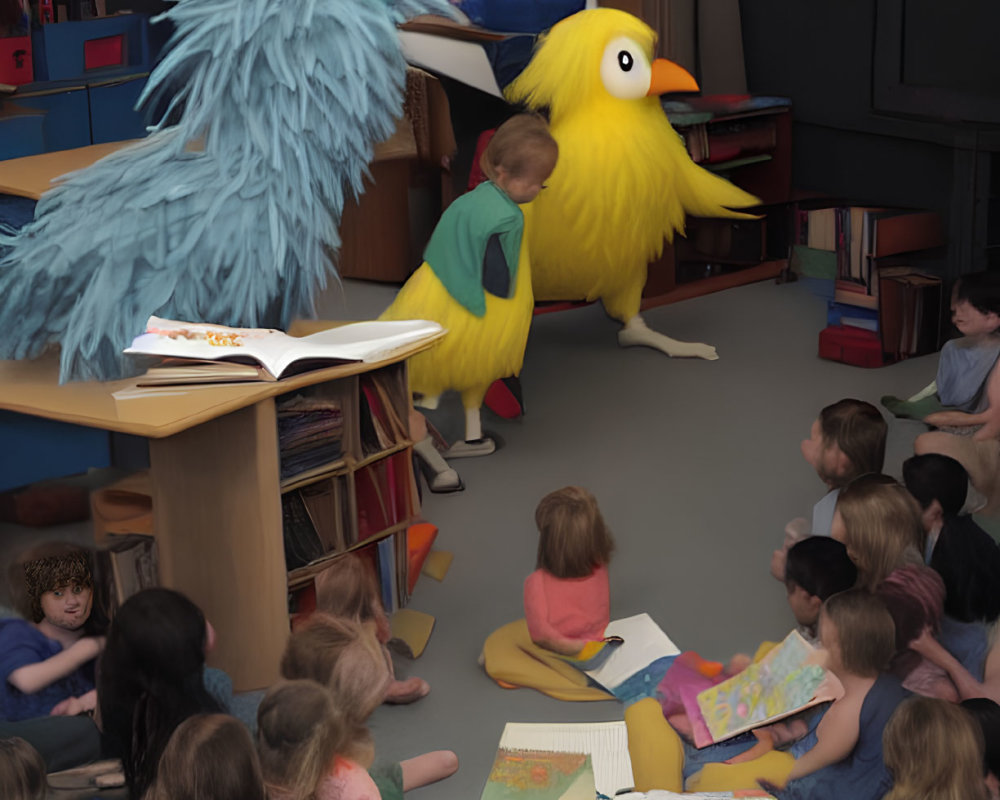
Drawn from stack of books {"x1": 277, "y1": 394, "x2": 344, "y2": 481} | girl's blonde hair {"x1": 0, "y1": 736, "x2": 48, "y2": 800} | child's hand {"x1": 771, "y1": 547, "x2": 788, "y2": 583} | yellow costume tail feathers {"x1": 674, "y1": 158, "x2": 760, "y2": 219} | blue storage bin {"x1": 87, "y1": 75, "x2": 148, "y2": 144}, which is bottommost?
child's hand {"x1": 771, "y1": 547, "x2": 788, "y2": 583}

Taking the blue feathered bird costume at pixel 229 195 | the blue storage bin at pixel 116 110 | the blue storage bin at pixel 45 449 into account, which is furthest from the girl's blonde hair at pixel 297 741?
the blue storage bin at pixel 116 110

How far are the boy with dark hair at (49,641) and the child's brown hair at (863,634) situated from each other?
144cm

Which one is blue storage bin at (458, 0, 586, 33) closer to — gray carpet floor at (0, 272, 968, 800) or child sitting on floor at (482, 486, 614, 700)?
gray carpet floor at (0, 272, 968, 800)

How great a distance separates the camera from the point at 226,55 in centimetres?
305

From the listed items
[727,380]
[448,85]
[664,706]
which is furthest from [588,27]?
[664,706]

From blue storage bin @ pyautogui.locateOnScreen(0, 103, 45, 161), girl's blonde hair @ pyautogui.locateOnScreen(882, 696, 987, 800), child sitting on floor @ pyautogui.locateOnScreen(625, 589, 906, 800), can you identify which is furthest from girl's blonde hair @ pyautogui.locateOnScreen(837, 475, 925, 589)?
blue storage bin @ pyautogui.locateOnScreen(0, 103, 45, 161)

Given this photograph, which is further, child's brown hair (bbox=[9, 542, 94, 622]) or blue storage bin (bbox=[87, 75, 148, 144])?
blue storage bin (bbox=[87, 75, 148, 144])

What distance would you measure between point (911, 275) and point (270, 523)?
326 centimetres

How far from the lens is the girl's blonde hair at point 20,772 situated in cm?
202

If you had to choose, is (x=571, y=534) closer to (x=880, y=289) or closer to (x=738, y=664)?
(x=738, y=664)

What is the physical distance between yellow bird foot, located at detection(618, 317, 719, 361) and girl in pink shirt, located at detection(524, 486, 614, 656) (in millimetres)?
2342

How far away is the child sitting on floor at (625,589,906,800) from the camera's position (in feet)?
7.80

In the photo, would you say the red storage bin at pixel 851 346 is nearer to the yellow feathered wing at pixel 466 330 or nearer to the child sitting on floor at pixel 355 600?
the yellow feathered wing at pixel 466 330

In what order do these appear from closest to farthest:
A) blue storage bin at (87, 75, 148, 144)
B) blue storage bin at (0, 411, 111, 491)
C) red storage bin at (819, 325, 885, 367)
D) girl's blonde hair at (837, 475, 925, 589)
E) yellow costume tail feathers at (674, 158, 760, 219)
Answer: girl's blonde hair at (837, 475, 925, 589) < blue storage bin at (0, 411, 111, 491) < yellow costume tail feathers at (674, 158, 760, 219) < red storage bin at (819, 325, 885, 367) < blue storage bin at (87, 75, 148, 144)
